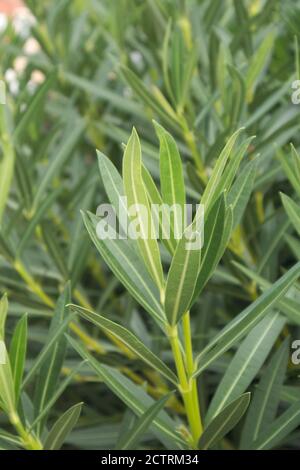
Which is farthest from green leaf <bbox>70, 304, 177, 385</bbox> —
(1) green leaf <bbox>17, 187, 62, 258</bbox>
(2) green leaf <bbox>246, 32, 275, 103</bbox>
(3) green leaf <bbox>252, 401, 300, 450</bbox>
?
(2) green leaf <bbox>246, 32, 275, 103</bbox>

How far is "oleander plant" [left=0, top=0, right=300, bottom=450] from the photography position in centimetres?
60

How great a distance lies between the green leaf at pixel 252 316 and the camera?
1.89 feet

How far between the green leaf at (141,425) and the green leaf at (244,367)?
0.07 meters

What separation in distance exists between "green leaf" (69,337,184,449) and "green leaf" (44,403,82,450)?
0.12ft

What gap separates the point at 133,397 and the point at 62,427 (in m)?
0.07

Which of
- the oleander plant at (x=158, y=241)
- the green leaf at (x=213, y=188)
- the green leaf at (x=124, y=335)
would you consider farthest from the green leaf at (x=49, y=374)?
the green leaf at (x=213, y=188)

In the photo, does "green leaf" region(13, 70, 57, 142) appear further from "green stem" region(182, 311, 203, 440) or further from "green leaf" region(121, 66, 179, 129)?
"green stem" region(182, 311, 203, 440)

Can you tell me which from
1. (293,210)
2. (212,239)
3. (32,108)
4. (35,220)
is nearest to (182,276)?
(212,239)

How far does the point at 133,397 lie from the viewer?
2.15 ft

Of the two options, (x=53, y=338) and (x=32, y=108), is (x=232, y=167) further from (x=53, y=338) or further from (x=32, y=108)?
(x=32, y=108)

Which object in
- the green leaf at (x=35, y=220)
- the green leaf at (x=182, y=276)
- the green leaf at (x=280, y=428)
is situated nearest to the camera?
the green leaf at (x=182, y=276)

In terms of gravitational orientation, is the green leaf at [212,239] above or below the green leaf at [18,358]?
above

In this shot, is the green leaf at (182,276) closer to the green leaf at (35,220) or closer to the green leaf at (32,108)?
the green leaf at (35,220)
